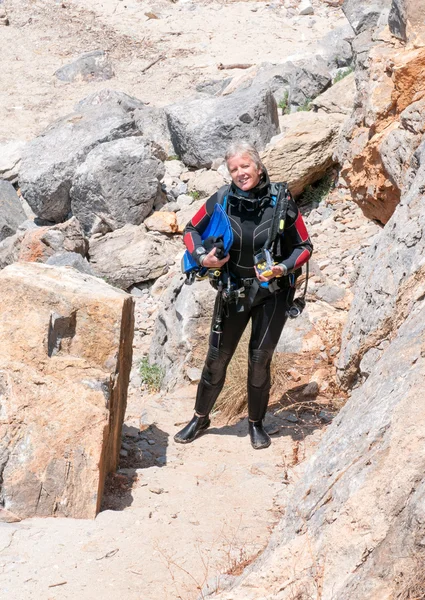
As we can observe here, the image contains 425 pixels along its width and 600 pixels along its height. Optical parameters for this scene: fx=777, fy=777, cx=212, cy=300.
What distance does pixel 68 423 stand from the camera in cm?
408

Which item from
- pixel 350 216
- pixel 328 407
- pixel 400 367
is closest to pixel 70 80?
pixel 350 216

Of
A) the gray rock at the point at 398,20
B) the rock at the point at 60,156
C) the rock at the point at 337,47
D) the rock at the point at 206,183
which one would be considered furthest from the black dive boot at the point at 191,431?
the rock at the point at 337,47

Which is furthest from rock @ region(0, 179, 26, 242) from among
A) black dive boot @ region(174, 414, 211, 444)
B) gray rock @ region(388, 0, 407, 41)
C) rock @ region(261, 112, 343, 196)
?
black dive boot @ region(174, 414, 211, 444)

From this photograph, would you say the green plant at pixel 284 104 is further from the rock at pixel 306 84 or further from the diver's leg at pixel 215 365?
the diver's leg at pixel 215 365

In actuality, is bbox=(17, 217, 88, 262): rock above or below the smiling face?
below

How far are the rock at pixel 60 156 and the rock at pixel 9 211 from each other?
312mm

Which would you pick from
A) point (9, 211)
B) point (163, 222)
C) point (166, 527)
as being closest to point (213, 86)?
point (9, 211)

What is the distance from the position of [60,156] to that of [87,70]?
6.13 m

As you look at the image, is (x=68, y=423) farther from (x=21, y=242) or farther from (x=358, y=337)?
(x=21, y=242)

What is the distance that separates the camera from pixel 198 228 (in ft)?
15.8

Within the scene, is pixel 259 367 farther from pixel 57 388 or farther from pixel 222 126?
pixel 222 126

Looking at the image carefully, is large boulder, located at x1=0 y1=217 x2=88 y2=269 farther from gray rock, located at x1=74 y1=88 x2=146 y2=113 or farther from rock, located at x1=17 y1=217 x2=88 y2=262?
gray rock, located at x1=74 y1=88 x2=146 y2=113

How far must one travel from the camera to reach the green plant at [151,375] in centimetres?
707

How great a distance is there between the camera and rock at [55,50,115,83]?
56.7 ft
